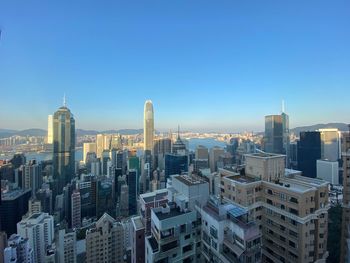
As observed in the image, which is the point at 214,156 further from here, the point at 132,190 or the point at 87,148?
the point at 87,148

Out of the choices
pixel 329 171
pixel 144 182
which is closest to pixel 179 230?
pixel 144 182

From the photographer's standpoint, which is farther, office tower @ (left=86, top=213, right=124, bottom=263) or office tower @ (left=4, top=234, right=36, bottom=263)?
office tower @ (left=86, top=213, right=124, bottom=263)

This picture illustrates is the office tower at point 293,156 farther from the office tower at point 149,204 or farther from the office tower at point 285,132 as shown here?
the office tower at point 149,204

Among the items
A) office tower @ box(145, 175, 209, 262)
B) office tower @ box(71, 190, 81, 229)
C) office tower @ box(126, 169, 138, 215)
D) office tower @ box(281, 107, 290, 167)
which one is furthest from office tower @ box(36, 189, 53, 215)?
office tower @ box(281, 107, 290, 167)

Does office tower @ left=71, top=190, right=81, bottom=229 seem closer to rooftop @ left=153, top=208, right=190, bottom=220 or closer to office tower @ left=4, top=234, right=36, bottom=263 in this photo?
office tower @ left=4, top=234, right=36, bottom=263

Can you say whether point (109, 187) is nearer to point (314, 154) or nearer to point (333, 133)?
point (314, 154)

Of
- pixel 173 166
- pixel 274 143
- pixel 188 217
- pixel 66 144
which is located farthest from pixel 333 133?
pixel 66 144
